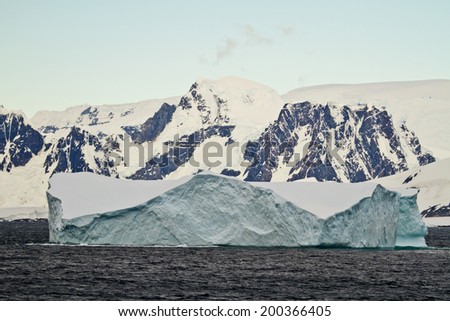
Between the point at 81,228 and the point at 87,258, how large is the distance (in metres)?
8.85

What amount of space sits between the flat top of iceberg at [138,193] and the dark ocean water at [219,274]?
11.7 ft

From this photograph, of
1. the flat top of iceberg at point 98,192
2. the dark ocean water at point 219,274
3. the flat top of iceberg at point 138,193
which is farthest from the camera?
the flat top of iceberg at point 98,192

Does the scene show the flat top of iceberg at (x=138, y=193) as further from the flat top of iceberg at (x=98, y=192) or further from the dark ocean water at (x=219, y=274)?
the dark ocean water at (x=219, y=274)

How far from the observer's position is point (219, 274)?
6462 cm

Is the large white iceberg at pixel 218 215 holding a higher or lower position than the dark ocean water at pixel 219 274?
higher

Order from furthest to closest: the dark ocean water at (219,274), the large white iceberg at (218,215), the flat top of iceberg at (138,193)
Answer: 1. the flat top of iceberg at (138,193)
2. the large white iceberg at (218,215)
3. the dark ocean water at (219,274)

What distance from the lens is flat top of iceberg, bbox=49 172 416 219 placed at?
3275 inches

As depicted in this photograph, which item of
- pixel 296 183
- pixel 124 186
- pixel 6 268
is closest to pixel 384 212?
pixel 296 183

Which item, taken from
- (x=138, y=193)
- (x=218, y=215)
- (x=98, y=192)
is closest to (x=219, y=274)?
(x=218, y=215)

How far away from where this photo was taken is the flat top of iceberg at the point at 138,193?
83.2 meters

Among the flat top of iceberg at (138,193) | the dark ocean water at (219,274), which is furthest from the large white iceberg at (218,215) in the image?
the dark ocean water at (219,274)

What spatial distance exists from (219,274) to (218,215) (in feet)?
58.5

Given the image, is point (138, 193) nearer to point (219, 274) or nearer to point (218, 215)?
point (218, 215)

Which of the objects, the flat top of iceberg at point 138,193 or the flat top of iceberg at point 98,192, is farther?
the flat top of iceberg at point 98,192
